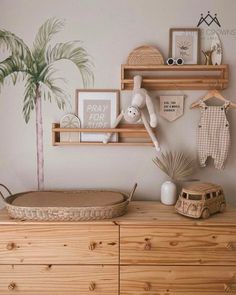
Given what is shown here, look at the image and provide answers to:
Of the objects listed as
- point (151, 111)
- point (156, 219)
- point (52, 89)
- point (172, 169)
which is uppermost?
point (52, 89)

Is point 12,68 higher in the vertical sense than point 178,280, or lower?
higher

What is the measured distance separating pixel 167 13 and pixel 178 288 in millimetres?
1604

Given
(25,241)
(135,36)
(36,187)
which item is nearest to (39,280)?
(25,241)

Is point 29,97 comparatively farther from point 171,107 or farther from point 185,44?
point 185,44

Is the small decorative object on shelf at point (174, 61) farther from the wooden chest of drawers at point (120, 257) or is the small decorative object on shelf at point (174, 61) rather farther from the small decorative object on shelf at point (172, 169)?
the wooden chest of drawers at point (120, 257)

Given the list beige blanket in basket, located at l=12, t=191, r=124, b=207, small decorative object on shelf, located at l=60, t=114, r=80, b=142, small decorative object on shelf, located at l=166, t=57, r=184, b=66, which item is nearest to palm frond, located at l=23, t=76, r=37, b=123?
small decorative object on shelf, located at l=60, t=114, r=80, b=142

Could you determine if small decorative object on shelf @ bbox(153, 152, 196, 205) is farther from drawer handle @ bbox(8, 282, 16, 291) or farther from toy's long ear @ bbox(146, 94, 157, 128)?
drawer handle @ bbox(8, 282, 16, 291)

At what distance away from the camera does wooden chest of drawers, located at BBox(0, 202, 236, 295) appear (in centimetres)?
137

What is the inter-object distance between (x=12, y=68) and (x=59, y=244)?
3.69 feet

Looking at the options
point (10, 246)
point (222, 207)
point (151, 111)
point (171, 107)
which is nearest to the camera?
point (10, 246)

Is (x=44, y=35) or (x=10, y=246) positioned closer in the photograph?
(x=10, y=246)

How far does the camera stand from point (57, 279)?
1.40 metres

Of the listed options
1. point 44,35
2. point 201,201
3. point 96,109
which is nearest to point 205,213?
point 201,201

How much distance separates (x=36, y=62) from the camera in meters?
1.72
